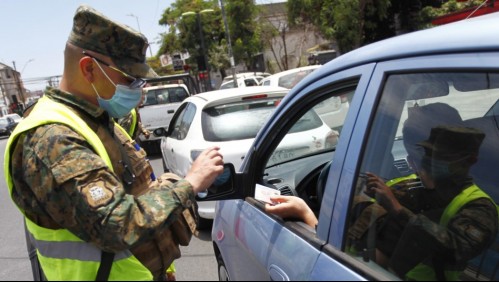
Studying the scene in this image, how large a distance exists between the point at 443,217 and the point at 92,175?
1301mm

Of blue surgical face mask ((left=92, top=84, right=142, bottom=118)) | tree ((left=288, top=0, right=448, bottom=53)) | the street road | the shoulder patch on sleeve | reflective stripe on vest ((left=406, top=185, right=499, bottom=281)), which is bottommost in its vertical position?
the street road

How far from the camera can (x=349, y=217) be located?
1.42m

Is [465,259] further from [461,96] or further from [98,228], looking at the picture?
[98,228]

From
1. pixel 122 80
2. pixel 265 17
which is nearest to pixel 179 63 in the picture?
pixel 265 17

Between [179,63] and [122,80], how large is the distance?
64.4ft

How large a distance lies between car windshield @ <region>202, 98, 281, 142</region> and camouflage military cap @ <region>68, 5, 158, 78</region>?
317cm

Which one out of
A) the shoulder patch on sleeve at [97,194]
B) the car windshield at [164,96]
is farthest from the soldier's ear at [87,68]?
the car windshield at [164,96]

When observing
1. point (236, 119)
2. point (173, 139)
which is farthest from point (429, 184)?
point (173, 139)

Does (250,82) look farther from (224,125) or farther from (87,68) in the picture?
(87,68)

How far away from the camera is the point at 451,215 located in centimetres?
168

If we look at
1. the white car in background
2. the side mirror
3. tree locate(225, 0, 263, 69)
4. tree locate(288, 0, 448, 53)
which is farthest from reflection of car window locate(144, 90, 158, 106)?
tree locate(225, 0, 263, 69)

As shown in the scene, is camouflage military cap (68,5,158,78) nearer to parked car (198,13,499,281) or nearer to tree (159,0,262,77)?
parked car (198,13,499,281)

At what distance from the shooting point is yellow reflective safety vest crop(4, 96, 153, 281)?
4.90 ft

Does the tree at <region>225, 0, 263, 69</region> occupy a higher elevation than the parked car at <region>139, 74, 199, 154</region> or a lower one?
higher
